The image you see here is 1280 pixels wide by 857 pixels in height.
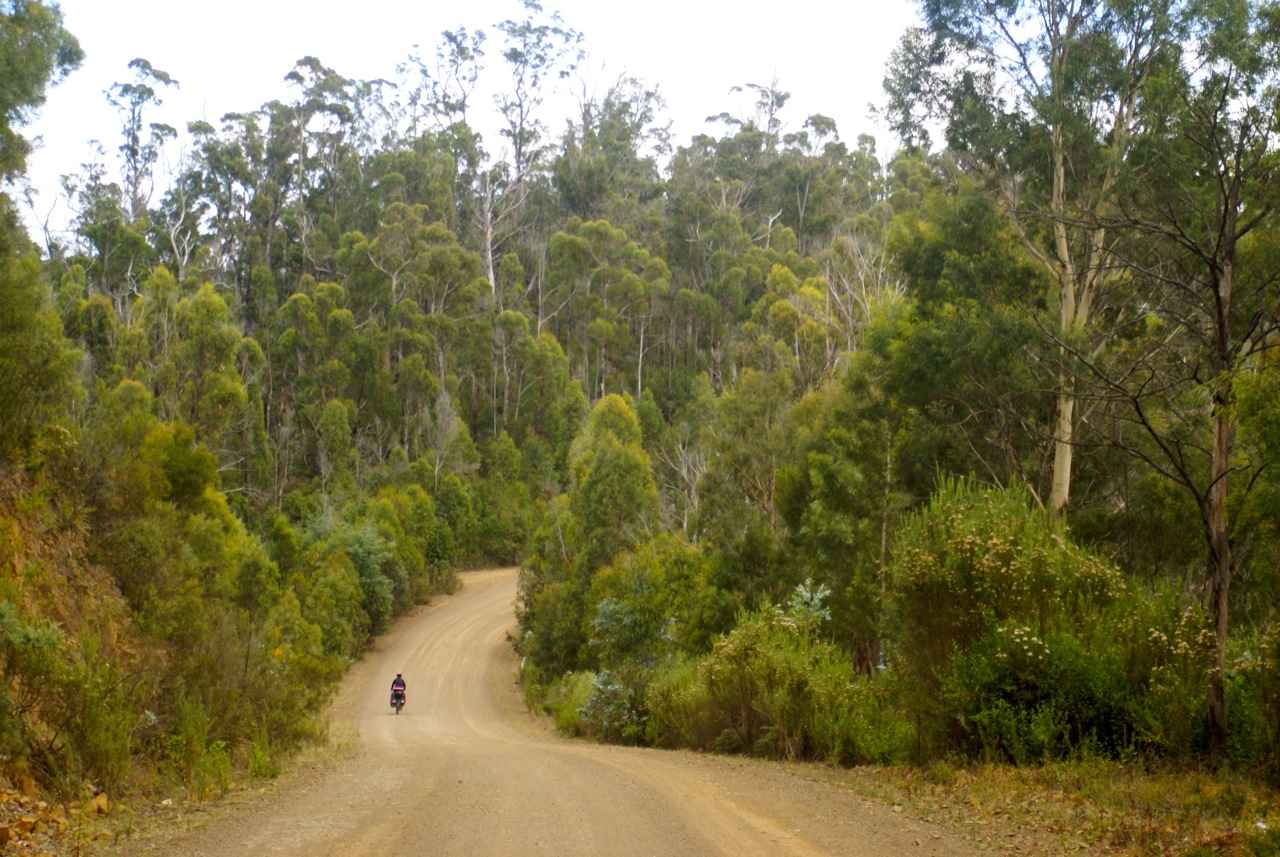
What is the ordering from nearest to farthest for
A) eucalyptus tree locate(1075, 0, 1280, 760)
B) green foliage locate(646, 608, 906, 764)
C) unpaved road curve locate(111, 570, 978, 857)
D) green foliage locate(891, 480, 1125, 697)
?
unpaved road curve locate(111, 570, 978, 857)
eucalyptus tree locate(1075, 0, 1280, 760)
green foliage locate(891, 480, 1125, 697)
green foliage locate(646, 608, 906, 764)

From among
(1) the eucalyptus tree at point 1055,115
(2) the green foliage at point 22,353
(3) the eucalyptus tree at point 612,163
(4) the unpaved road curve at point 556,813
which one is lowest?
(4) the unpaved road curve at point 556,813

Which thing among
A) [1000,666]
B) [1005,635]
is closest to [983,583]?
[1005,635]

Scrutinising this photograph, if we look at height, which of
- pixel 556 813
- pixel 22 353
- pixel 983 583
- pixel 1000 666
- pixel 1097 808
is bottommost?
pixel 556 813

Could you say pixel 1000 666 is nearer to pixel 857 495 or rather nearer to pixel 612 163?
pixel 857 495

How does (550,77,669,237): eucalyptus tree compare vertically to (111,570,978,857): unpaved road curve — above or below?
above

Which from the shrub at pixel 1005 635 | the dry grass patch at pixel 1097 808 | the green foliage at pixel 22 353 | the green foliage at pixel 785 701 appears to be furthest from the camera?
the green foliage at pixel 22 353

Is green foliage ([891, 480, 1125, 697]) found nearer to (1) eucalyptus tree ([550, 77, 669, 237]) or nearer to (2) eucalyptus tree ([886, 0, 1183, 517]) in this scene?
(2) eucalyptus tree ([886, 0, 1183, 517])

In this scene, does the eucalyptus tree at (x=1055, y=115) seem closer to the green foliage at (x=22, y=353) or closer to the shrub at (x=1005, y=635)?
the shrub at (x=1005, y=635)

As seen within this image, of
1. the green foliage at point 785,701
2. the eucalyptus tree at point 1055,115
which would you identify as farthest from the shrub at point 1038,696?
the eucalyptus tree at point 1055,115

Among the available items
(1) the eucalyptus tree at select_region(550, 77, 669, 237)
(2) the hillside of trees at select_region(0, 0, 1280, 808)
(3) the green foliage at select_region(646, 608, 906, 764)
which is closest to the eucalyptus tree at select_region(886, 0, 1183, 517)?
(2) the hillside of trees at select_region(0, 0, 1280, 808)

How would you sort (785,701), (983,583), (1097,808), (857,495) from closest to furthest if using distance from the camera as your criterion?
(1097,808)
(983,583)
(785,701)
(857,495)

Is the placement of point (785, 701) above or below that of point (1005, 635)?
below

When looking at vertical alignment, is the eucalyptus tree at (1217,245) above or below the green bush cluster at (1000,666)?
above

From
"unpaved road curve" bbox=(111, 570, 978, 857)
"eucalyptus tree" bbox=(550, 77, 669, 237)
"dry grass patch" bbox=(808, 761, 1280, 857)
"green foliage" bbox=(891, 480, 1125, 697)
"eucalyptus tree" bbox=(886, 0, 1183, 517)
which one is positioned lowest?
"unpaved road curve" bbox=(111, 570, 978, 857)
